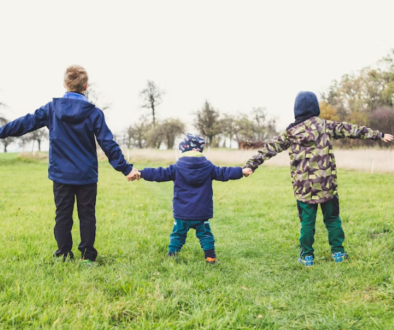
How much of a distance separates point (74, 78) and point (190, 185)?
1.73 meters

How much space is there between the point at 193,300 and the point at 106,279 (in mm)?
887

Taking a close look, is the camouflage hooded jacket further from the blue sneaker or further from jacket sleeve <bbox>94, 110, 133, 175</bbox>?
jacket sleeve <bbox>94, 110, 133, 175</bbox>

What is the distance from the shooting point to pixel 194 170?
13.6 feet

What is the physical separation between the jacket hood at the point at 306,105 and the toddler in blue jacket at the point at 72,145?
216cm

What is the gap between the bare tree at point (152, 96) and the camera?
158 feet

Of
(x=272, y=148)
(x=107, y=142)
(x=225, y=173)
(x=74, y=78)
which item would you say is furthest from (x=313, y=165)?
(x=74, y=78)

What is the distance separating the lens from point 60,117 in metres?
3.69

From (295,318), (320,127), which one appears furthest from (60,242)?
(320,127)

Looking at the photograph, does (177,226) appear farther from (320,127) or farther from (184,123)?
(184,123)

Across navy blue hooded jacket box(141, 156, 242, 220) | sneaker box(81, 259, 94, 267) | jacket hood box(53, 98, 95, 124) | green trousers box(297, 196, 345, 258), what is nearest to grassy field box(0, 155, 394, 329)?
sneaker box(81, 259, 94, 267)

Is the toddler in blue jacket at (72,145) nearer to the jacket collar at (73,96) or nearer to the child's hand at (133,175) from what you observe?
the jacket collar at (73,96)

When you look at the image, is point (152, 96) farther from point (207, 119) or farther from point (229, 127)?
point (229, 127)

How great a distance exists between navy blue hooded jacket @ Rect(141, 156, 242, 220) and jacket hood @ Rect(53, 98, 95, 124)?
39.1 inches

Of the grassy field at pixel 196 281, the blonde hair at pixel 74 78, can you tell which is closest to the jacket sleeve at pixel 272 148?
the grassy field at pixel 196 281
